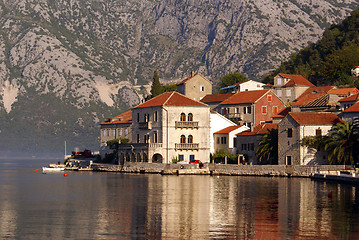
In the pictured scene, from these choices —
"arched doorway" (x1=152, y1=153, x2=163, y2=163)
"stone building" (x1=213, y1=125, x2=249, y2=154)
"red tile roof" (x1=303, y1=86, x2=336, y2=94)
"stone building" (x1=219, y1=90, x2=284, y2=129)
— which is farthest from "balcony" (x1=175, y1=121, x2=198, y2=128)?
"red tile roof" (x1=303, y1=86, x2=336, y2=94)

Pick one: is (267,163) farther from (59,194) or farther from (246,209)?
(246,209)

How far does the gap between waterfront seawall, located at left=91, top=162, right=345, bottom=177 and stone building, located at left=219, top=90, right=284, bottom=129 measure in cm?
2451

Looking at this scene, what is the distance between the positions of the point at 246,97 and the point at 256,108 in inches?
205

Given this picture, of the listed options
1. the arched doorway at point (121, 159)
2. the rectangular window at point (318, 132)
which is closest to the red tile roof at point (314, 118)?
the rectangular window at point (318, 132)

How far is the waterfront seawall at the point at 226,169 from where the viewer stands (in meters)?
95.4

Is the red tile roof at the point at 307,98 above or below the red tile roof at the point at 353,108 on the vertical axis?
above

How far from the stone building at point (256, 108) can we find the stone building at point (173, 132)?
18018 mm

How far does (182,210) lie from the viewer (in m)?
61.0

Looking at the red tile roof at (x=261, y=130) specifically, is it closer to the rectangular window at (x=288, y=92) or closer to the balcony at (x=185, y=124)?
the balcony at (x=185, y=124)

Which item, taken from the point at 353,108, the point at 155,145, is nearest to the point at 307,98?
the point at 353,108

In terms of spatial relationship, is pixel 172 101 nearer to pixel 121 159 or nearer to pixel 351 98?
pixel 121 159

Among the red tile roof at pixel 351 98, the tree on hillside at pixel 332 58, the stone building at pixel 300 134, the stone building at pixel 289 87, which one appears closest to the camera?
the stone building at pixel 300 134

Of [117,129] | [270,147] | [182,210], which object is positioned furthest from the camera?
[117,129]

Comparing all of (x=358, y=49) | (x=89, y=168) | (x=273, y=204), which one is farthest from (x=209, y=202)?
(x=358, y=49)
